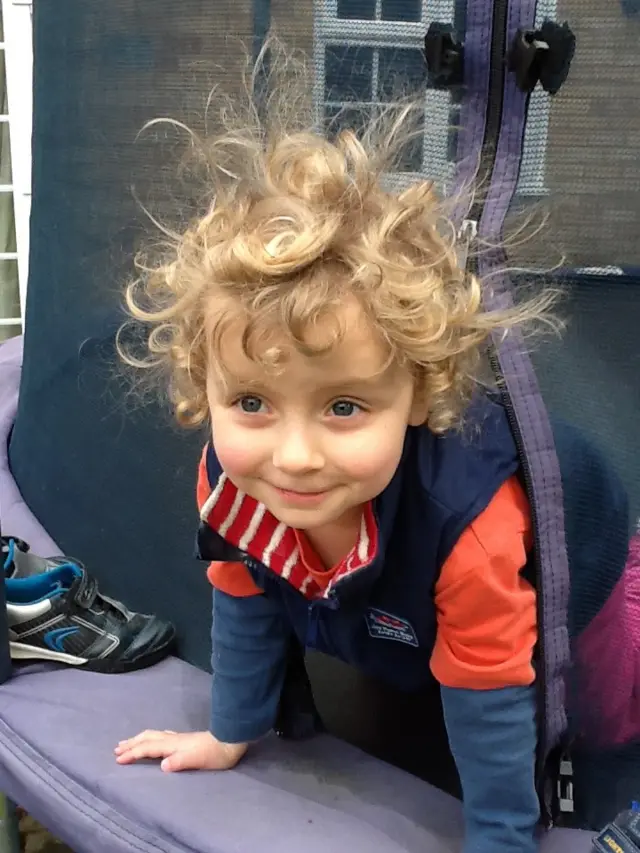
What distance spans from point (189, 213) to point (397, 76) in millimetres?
286

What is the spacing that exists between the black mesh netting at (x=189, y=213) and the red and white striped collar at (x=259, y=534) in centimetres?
22

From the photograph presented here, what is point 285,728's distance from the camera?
90 cm

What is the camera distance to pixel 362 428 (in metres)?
0.61

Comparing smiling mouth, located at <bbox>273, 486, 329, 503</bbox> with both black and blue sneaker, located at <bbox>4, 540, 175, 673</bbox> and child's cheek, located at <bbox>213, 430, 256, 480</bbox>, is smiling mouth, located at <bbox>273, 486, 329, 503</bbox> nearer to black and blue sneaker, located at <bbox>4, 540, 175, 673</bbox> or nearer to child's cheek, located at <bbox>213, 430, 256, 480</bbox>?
child's cheek, located at <bbox>213, 430, 256, 480</bbox>

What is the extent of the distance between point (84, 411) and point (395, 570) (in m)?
0.58

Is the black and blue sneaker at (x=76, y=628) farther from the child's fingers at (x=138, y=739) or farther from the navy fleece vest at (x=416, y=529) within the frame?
the navy fleece vest at (x=416, y=529)

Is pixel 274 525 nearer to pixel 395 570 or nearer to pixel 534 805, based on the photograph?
pixel 395 570

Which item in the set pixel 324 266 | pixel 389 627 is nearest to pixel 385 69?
pixel 324 266

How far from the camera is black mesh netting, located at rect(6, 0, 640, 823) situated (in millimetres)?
700

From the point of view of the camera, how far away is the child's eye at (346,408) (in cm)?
61

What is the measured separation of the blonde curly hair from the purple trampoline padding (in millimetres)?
322

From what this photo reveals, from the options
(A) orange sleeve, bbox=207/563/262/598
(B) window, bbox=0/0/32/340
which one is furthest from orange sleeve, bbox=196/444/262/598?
(B) window, bbox=0/0/32/340

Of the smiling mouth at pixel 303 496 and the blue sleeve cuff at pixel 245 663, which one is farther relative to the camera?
the blue sleeve cuff at pixel 245 663

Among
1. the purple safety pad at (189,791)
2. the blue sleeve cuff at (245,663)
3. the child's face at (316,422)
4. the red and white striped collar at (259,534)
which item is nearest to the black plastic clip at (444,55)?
the child's face at (316,422)
